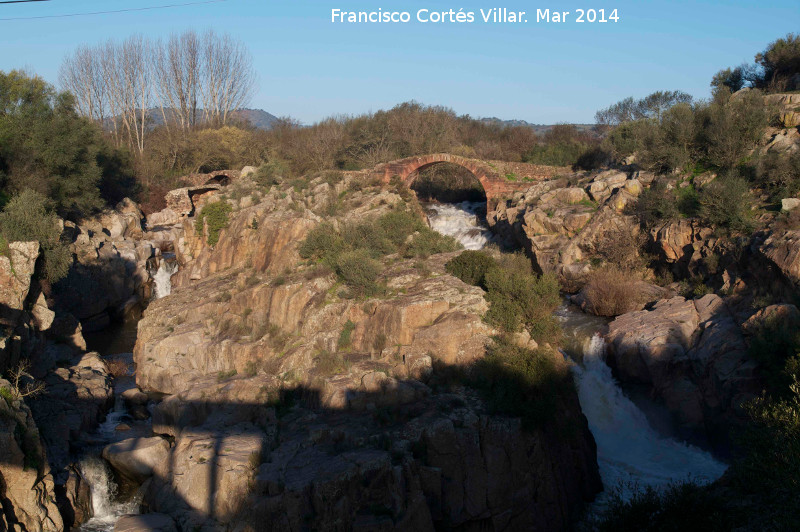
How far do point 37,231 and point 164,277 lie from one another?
850cm

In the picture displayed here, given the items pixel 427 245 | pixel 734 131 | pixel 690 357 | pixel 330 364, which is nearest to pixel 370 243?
pixel 427 245

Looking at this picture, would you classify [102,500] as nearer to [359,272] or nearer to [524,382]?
[359,272]

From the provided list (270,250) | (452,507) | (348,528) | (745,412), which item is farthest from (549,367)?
(270,250)

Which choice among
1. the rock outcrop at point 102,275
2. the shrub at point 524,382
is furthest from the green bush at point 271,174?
the shrub at point 524,382

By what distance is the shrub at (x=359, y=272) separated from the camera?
56.5ft

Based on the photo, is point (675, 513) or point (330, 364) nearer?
point (675, 513)

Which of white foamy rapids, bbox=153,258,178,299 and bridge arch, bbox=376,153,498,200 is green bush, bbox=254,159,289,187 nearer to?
bridge arch, bbox=376,153,498,200

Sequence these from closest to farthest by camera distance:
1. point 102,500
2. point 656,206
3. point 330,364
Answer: point 102,500 < point 330,364 < point 656,206

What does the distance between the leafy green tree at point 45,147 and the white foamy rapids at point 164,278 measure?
14.3 feet

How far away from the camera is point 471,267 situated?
704 inches

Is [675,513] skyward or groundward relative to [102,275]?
groundward

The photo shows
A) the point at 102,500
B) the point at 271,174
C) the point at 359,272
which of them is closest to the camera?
the point at 102,500

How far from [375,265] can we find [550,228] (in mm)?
10617

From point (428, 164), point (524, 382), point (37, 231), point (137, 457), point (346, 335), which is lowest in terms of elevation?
point (137, 457)
